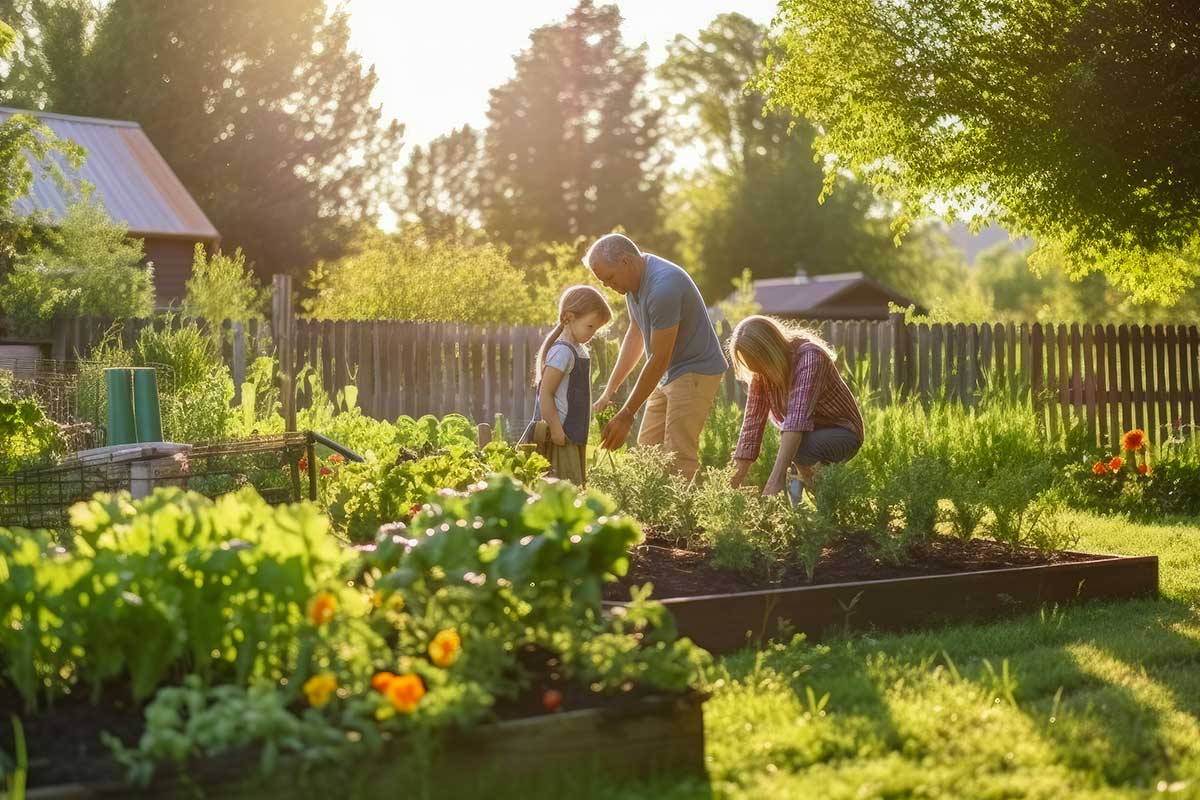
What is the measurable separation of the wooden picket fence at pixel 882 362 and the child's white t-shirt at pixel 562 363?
6171mm

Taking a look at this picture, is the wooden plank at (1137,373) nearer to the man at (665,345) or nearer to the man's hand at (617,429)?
the man at (665,345)

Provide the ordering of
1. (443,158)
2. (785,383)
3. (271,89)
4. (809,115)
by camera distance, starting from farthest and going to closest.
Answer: (443,158) → (271,89) → (809,115) → (785,383)

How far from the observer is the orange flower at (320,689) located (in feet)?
9.33

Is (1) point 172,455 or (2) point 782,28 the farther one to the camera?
(2) point 782,28

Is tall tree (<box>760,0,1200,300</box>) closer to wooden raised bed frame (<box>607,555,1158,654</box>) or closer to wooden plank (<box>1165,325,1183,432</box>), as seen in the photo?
wooden plank (<box>1165,325,1183,432</box>)

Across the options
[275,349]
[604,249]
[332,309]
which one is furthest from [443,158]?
[604,249]

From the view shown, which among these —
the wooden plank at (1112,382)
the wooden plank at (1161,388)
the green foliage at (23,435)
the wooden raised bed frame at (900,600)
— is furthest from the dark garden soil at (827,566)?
the wooden plank at (1161,388)

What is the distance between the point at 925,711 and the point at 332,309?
16332mm

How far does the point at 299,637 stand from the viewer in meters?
3.04

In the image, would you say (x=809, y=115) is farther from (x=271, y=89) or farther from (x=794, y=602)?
(x=271, y=89)

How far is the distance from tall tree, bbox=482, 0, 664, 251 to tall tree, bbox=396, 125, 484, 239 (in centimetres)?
58

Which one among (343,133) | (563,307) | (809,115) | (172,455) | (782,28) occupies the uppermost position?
(343,133)

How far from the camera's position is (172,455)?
4926mm

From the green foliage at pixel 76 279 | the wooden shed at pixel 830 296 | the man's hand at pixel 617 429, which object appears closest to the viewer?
the man's hand at pixel 617 429
